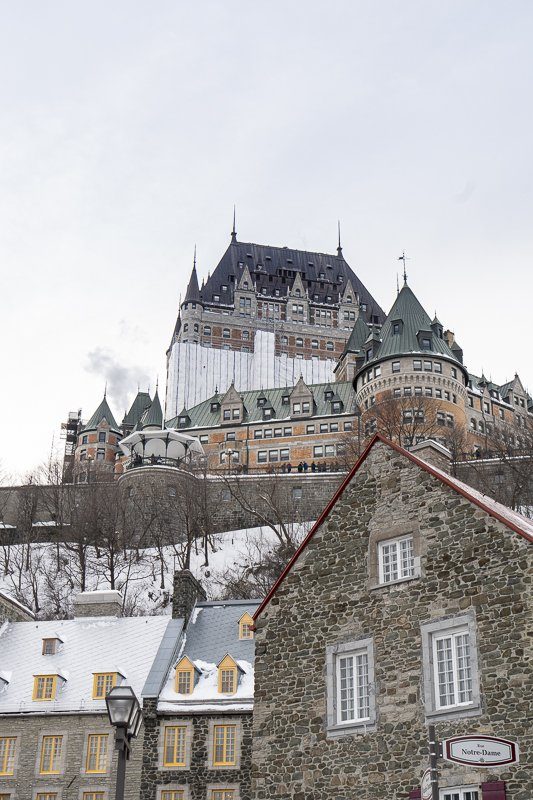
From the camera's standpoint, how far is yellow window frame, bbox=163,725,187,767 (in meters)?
31.0

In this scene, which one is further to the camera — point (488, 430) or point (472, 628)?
point (488, 430)

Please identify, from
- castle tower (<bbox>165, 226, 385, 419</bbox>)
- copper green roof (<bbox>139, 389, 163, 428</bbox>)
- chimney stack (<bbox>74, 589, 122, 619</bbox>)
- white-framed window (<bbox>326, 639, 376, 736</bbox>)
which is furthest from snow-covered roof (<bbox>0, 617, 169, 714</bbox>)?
castle tower (<bbox>165, 226, 385, 419</bbox>)

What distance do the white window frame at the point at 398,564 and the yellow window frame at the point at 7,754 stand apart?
1595cm

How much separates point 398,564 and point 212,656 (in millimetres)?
13826

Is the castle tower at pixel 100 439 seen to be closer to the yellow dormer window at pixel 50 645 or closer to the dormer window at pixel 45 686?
the yellow dormer window at pixel 50 645

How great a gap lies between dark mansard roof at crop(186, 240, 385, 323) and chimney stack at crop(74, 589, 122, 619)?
415 feet

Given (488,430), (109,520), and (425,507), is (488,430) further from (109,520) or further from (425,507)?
(425,507)

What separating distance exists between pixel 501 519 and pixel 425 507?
195cm

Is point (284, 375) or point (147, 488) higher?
point (284, 375)

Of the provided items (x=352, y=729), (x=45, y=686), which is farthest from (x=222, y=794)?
(x=352, y=729)

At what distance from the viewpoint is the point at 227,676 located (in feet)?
107

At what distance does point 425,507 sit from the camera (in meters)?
21.8

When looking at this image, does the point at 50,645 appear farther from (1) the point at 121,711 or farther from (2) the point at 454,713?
(1) the point at 121,711

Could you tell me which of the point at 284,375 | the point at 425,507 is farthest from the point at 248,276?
the point at 425,507
